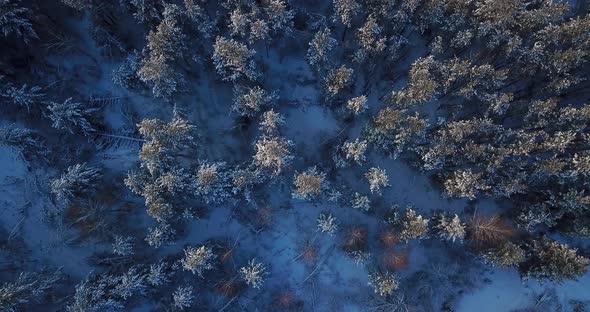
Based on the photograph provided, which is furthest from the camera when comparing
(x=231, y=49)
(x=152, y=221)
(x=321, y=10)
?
(x=321, y=10)

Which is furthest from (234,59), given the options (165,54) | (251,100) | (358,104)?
(358,104)

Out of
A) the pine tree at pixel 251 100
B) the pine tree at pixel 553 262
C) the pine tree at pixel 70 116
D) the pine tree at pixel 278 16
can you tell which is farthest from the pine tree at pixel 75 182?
the pine tree at pixel 553 262

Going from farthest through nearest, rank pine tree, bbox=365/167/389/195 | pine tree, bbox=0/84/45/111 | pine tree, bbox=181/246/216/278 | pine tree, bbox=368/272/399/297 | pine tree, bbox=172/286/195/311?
pine tree, bbox=0/84/45/111, pine tree, bbox=365/167/389/195, pine tree, bbox=368/272/399/297, pine tree, bbox=172/286/195/311, pine tree, bbox=181/246/216/278

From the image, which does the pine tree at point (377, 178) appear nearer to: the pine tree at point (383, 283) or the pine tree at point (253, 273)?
the pine tree at point (383, 283)

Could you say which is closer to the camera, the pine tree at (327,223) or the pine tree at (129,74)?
the pine tree at (327,223)

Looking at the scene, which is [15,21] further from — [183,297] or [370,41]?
[370,41]

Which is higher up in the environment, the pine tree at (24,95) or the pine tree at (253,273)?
the pine tree at (253,273)

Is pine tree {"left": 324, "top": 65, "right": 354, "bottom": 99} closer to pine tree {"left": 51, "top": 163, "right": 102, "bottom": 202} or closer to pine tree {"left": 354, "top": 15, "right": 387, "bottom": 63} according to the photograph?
pine tree {"left": 354, "top": 15, "right": 387, "bottom": 63}

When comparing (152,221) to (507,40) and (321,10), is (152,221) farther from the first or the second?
(507,40)

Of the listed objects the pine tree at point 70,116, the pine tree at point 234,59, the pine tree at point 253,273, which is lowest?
the pine tree at point 70,116

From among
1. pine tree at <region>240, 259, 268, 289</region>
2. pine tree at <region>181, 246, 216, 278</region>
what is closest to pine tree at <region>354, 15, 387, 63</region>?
pine tree at <region>240, 259, 268, 289</region>

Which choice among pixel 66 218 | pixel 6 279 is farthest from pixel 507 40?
pixel 6 279
